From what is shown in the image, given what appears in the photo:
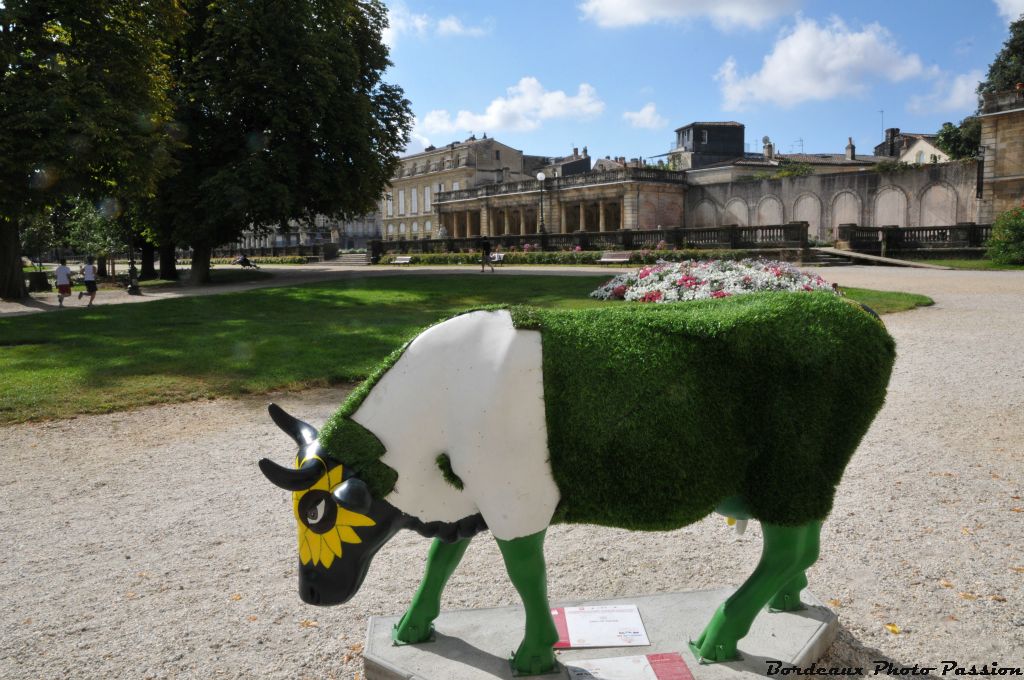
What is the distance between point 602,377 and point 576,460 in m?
0.35

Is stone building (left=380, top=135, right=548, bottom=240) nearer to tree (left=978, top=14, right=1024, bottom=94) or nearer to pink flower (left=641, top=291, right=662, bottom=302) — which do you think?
tree (left=978, top=14, right=1024, bottom=94)

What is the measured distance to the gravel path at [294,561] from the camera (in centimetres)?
376

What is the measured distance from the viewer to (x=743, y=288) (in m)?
16.2

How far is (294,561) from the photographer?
4859 millimetres

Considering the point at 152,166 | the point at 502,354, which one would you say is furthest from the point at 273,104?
the point at 502,354

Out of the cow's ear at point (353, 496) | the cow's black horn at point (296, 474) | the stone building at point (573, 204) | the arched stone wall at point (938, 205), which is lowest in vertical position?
the cow's ear at point (353, 496)

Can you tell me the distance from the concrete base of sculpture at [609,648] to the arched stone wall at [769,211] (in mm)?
48252

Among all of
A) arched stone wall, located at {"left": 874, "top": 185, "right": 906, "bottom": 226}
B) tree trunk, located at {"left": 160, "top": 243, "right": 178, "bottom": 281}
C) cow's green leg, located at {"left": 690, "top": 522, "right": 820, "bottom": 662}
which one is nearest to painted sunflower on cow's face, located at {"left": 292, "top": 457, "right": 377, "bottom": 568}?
cow's green leg, located at {"left": 690, "top": 522, "right": 820, "bottom": 662}

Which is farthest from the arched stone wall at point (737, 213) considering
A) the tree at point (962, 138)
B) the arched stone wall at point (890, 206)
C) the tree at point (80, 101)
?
the tree at point (80, 101)

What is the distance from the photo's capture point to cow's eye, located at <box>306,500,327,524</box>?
9.55 ft

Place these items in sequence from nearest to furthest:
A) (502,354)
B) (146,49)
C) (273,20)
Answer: (502,354)
(146,49)
(273,20)

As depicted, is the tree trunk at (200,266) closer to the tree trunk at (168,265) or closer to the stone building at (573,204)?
the tree trunk at (168,265)

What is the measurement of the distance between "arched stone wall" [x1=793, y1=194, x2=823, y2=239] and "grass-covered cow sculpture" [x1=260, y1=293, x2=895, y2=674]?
47.1 meters

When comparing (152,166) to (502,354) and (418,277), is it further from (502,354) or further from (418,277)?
(502,354)
